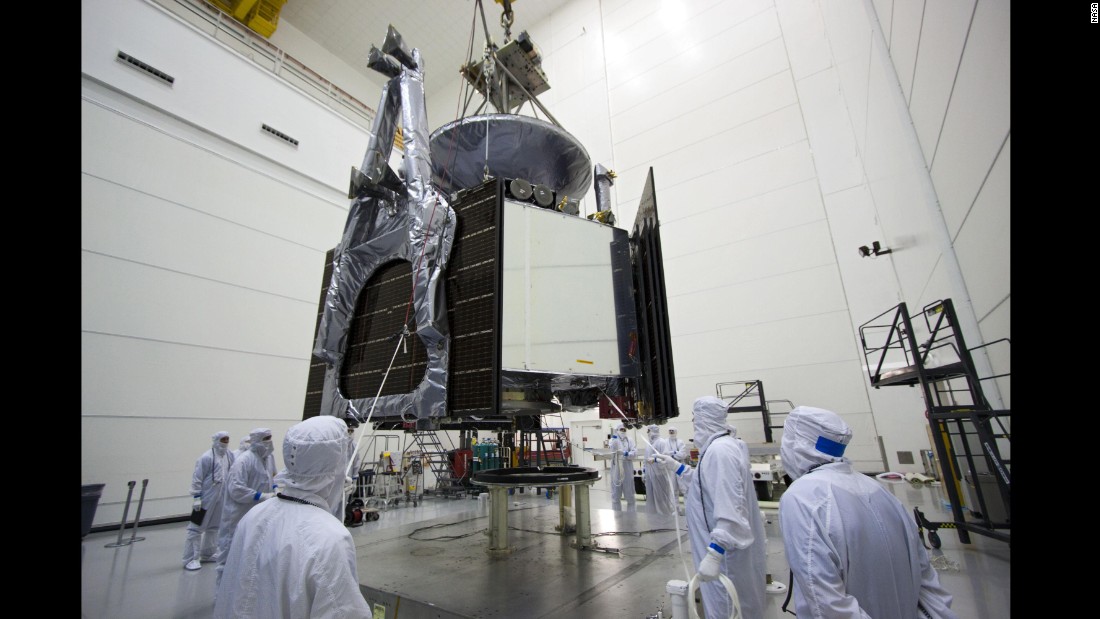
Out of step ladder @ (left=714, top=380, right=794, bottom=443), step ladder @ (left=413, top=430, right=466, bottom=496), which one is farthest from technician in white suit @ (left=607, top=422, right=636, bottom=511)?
step ladder @ (left=413, top=430, right=466, bottom=496)

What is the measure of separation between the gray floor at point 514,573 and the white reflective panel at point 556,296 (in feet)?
4.55

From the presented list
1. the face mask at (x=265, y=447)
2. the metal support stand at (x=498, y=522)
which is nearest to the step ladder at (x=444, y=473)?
the face mask at (x=265, y=447)

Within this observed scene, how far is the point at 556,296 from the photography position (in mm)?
3367

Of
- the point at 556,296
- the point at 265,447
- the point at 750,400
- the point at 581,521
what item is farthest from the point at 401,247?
the point at 750,400

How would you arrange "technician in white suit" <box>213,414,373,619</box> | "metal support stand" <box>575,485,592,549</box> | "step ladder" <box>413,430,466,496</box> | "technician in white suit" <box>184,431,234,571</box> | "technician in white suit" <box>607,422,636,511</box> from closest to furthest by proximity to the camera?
"technician in white suit" <box>213,414,373,619</box> < "metal support stand" <box>575,485,592,549</box> < "technician in white suit" <box>184,431,234,571</box> < "technician in white suit" <box>607,422,636,511</box> < "step ladder" <box>413,430,466,496</box>

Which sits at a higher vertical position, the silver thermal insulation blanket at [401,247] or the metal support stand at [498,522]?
the silver thermal insulation blanket at [401,247]

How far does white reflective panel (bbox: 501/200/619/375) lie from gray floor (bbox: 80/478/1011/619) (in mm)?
1388

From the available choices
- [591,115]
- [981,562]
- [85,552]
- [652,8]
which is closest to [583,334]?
[981,562]

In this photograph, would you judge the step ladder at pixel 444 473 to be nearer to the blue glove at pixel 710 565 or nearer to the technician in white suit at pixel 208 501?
the technician in white suit at pixel 208 501

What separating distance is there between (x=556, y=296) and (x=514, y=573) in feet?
7.05

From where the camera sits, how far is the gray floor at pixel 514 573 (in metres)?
2.87

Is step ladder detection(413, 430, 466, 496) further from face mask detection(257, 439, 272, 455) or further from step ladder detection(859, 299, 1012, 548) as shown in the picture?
step ladder detection(859, 299, 1012, 548)

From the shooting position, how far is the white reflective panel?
10.4 ft
